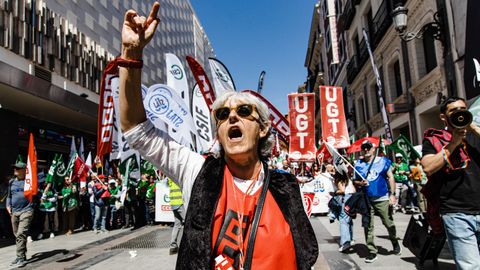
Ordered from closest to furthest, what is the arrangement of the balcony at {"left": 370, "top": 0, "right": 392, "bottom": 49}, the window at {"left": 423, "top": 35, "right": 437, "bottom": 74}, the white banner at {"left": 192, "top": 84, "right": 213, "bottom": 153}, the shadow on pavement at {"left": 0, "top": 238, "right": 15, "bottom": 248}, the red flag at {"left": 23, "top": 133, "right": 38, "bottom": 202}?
the red flag at {"left": 23, "top": 133, "right": 38, "bottom": 202} → the white banner at {"left": 192, "top": 84, "right": 213, "bottom": 153} → the shadow on pavement at {"left": 0, "top": 238, "right": 15, "bottom": 248} → the window at {"left": 423, "top": 35, "right": 437, "bottom": 74} → the balcony at {"left": 370, "top": 0, "right": 392, "bottom": 49}

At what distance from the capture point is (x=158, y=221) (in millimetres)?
13055

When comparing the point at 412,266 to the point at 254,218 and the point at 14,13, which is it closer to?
the point at 254,218

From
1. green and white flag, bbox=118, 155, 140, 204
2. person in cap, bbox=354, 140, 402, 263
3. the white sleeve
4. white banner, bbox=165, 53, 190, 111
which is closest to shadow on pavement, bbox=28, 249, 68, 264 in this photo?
green and white flag, bbox=118, 155, 140, 204

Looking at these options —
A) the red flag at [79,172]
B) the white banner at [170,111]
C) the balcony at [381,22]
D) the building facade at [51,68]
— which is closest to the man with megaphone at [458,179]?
the white banner at [170,111]

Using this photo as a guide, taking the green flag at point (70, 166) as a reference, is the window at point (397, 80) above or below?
above

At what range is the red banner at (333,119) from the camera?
377 inches

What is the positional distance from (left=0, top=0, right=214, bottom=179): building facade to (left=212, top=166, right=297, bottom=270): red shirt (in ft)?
42.0

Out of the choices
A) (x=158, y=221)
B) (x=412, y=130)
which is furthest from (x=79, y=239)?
(x=412, y=130)

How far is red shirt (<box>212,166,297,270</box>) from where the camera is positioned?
1630 millimetres

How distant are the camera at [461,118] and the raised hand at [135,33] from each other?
242cm

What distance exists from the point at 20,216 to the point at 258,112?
7361 mm

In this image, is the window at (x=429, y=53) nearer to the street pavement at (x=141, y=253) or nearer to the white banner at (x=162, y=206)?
the street pavement at (x=141, y=253)

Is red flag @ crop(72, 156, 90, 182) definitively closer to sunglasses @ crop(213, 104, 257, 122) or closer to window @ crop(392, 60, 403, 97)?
sunglasses @ crop(213, 104, 257, 122)

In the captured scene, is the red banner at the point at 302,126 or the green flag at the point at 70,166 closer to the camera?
the red banner at the point at 302,126
